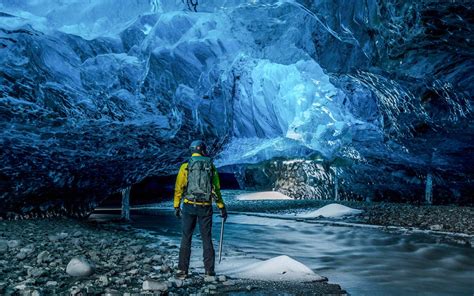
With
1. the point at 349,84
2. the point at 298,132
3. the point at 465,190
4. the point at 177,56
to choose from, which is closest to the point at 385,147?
the point at 298,132

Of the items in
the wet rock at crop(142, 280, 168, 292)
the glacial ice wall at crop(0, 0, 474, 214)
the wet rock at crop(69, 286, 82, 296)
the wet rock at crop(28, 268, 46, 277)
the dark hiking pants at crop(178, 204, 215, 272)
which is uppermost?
the glacial ice wall at crop(0, 0, 474, 214)

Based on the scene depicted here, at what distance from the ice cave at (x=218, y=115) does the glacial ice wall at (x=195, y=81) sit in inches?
1.9

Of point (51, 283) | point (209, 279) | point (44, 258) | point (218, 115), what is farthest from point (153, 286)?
point (218, 115)

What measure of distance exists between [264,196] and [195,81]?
2694cm

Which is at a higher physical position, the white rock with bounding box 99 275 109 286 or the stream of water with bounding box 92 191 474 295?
the white rock with bounding box 99 275 109 286

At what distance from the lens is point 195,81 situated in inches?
450

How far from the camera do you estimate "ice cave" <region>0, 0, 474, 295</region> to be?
552 cm

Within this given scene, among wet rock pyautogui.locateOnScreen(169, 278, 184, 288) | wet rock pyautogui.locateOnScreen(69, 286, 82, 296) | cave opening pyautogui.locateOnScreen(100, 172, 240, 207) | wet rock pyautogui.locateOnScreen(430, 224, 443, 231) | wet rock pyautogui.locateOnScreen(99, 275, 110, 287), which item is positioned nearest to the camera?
wet rock pyautogui.locateOnScreen(69, 286, 82, 296)

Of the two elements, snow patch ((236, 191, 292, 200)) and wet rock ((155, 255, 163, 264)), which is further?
snow patch ((236, 191, 292, 200))

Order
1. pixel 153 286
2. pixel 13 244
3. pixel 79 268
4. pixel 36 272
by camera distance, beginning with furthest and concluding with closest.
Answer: pixel 13 244
pixel 79 268
pixel 36 272
pixel 153 286

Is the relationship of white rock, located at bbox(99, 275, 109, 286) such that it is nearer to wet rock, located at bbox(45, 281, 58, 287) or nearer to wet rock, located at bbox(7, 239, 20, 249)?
wet rock, located at bbox(45, 281, 58, 287)

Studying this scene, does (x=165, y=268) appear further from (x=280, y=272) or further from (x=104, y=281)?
(x=280, y=272)

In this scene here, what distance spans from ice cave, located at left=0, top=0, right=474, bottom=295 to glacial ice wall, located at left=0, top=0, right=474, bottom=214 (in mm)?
48

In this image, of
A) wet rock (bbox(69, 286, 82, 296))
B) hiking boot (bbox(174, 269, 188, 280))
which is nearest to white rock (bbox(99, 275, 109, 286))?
wet rock (bbox(69, 286, 82, 296))
